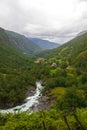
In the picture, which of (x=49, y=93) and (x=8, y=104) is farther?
(x=49, y=93)

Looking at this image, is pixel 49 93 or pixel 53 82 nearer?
pixel 49 93

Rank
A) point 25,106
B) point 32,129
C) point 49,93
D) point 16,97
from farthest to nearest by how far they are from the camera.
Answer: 1. point 49,93
2. point 16,97
3. point 25,106
4. point 32,129

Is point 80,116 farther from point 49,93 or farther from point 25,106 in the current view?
point 49,93

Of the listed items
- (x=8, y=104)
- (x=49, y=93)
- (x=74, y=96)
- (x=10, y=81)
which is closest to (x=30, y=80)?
(x=10, y=81)

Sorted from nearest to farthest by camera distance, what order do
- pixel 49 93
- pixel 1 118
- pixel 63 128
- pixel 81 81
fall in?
pixel 63 128, pixel 1 118, pixel 49 93, pixel 81 81

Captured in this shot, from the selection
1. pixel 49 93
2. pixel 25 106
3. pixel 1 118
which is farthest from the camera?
pixel 49 93

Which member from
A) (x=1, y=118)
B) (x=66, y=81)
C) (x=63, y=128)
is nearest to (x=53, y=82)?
(x=66, y=81)

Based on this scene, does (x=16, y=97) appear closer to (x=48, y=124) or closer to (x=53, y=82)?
(x=53, y=82)

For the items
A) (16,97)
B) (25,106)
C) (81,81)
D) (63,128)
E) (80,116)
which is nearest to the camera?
Answer: (63,128)

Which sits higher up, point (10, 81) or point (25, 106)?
point (10, 81)

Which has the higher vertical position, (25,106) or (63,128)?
(63,128)
